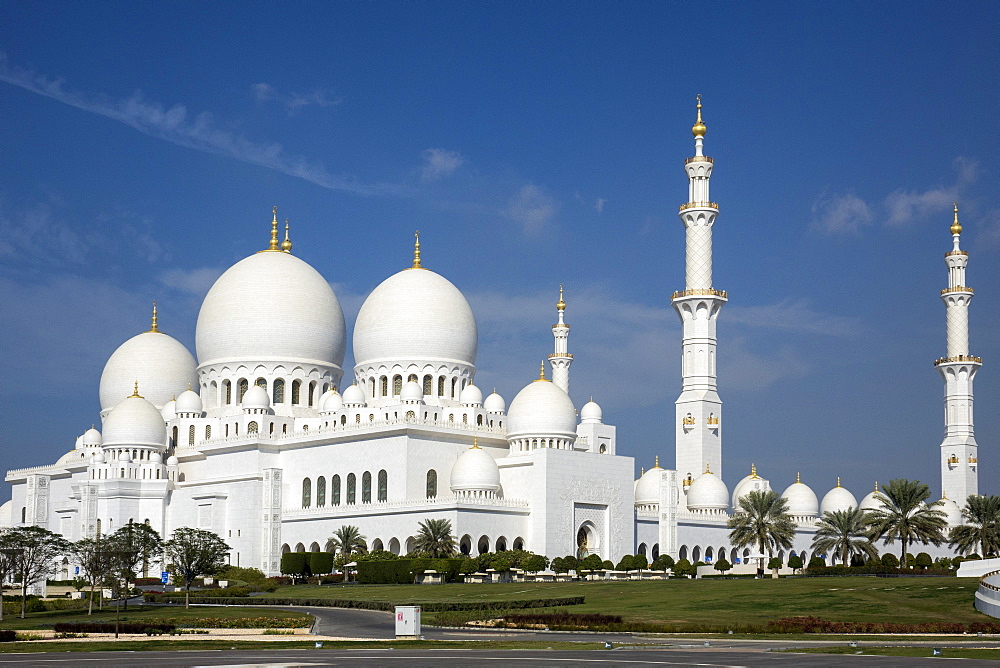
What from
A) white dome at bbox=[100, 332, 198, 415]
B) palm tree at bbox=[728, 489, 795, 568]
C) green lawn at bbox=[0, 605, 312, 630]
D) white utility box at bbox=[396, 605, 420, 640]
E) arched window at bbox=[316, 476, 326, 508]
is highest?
white dome at bbox=[100, 332, 198, 415]

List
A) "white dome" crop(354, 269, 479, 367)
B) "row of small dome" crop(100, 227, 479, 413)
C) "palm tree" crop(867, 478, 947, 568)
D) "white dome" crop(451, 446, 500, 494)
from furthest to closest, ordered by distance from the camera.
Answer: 1. "row of small dome" crop(100, 227, 479, 413)
2. "white dome" crop(354, 269, 479, 367)
3. "white dome" crop(451, 446, 500, 494)
4. "palm tree" crop(867, 478, 947, 568)

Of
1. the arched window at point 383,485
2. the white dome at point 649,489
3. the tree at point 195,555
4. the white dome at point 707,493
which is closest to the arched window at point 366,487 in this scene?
the arched window at point 383,485

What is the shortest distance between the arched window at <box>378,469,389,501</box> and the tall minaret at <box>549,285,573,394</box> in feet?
60.2

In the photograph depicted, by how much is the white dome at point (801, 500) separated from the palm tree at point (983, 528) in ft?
55.4

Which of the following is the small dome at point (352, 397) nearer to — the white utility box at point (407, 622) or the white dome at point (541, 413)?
the white dome at point (541, 413)

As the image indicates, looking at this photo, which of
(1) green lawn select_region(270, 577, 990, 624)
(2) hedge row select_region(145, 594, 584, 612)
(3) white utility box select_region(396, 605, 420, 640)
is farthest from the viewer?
(2) hedge row select_region(145, 594, 584, 612)

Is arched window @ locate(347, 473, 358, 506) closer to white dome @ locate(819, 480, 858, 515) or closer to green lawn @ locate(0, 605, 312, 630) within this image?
green lawn @ locate(0, 605, 312, 630)

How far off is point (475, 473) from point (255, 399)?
16718mm

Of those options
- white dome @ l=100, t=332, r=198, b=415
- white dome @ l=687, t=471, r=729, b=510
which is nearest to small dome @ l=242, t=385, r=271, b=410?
white dome @ l=100, t=332, r=198, b=415

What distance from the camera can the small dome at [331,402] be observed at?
71.8 m

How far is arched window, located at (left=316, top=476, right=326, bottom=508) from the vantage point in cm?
7031

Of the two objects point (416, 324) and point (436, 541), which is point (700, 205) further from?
point (436, 541)

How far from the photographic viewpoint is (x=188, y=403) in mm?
78188

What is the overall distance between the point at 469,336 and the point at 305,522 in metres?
14.6
